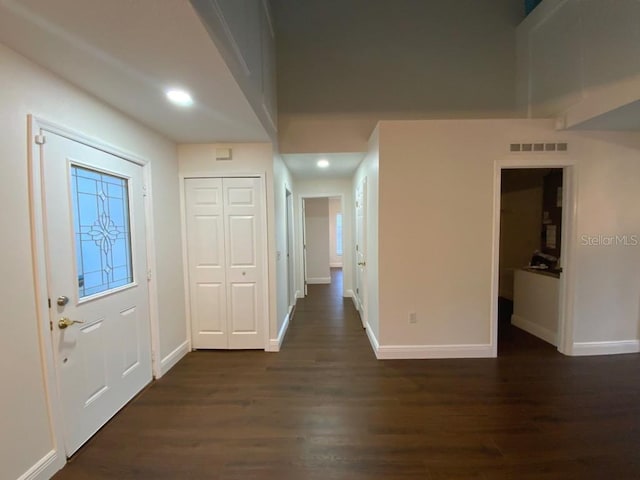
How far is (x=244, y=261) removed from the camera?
3.38 metres

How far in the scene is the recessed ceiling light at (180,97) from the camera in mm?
1981

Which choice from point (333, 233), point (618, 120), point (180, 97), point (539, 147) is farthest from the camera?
point (333, 233)

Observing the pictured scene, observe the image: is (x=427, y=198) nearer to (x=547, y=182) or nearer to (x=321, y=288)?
(x=547, y=182)

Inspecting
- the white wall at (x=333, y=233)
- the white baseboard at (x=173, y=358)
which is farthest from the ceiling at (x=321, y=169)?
the white wall at (x=333, y=233)

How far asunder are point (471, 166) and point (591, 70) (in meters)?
1.45

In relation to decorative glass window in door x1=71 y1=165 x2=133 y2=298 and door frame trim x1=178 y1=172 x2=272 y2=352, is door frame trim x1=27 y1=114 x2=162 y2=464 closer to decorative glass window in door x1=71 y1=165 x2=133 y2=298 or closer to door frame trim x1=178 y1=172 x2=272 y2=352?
decorative glass window in door x1=71 y1=165 x2=133 y2=298

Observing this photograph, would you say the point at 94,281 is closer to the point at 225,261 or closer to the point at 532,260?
the point at 225,261

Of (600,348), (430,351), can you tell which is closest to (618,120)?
(600,348)

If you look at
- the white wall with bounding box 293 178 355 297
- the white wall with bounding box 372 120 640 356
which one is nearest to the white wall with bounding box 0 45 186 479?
the white wall with bounding box 372 120 640 356

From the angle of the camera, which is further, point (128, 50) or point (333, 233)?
point (333, 233)

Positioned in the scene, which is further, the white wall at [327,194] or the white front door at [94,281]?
the white wall at [327,194]

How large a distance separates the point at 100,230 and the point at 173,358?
5.23 ft

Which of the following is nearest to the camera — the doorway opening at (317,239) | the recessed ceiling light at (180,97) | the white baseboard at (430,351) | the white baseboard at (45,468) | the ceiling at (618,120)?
the white baseboard at (45,468)

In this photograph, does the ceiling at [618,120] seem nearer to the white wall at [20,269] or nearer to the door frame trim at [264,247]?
the door frame trim at [264,247]
